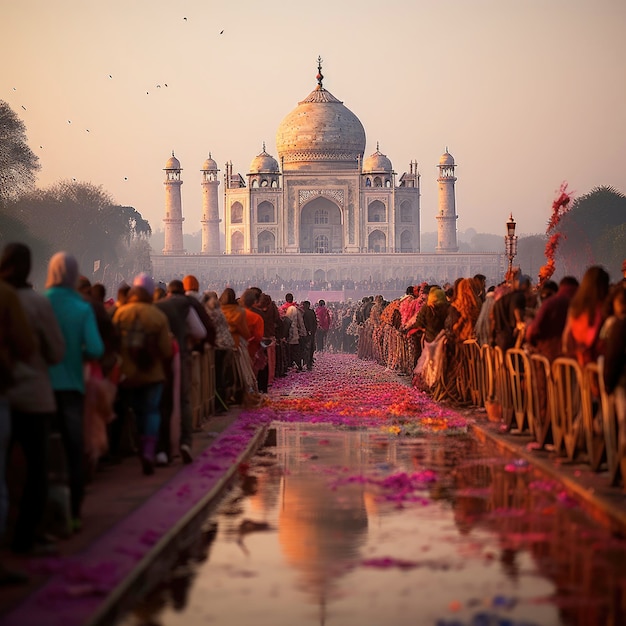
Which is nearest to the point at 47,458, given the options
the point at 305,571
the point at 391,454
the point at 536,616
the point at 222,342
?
the point at 305,571

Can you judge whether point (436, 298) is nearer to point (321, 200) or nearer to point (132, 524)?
point (132, 524)

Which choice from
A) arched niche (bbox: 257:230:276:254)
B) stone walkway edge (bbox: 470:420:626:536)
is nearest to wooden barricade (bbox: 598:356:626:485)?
stone walkway edge (bbox: 470:420:626:536)

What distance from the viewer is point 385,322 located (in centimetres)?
3250

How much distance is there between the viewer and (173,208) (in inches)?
4387

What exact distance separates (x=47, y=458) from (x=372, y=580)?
1.85m

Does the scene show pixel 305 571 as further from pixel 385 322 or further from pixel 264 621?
pixel 385 322

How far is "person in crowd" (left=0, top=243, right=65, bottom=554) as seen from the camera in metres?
7.34

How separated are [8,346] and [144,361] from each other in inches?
139

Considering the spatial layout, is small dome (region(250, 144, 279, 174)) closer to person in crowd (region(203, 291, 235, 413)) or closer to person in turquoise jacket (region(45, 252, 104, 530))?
person in crowd (region(203, 291, 235, 413))

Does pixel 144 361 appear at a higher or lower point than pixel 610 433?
higher

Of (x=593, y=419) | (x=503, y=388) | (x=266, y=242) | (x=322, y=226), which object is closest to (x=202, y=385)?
(x=503, y=388)

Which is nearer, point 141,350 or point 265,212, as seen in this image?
point 141,350

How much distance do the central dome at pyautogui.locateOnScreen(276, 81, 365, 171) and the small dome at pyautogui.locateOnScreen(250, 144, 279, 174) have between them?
110cm

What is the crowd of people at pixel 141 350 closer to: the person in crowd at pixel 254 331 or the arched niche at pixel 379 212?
the person in crowd at pixel 254 331
